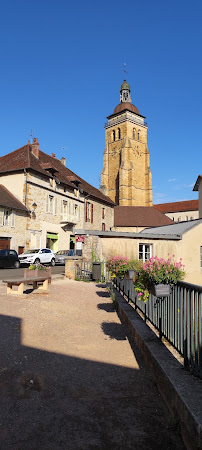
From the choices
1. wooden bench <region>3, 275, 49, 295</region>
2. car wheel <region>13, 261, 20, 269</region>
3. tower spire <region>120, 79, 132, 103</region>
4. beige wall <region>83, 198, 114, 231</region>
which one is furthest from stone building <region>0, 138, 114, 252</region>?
tower spire <region>120, 79, 132, 103</region>

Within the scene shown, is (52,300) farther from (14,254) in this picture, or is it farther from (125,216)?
(125,216)

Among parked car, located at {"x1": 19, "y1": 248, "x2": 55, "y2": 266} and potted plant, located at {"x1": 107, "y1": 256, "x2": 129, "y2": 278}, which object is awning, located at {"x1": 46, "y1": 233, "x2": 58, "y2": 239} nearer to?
parked car, located at {"x1": 19, "y1": 248, "x2": 55, "y2": 266}

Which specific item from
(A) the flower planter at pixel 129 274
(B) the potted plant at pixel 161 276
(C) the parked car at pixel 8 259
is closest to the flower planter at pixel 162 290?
(B) the potted plant at pixel 161 276

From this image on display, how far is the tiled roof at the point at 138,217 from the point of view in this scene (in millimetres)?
44406

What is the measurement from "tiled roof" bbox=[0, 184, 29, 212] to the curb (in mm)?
20681

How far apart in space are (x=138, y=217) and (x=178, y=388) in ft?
143

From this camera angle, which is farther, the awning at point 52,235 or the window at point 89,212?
the window at point 89,212

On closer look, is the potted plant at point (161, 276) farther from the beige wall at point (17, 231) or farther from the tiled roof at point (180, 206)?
the tiled roof at point (180, 206)

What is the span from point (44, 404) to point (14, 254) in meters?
Result: 18.1

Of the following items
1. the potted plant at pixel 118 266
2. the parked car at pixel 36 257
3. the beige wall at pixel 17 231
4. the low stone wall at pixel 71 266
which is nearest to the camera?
the potted plant at pixel 118 266

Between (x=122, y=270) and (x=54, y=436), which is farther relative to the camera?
(x=122, y=270)

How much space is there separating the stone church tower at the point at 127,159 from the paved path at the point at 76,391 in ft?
186

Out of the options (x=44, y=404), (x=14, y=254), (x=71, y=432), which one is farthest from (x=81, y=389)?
(x=14, y=254)

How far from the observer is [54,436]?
2367mm
